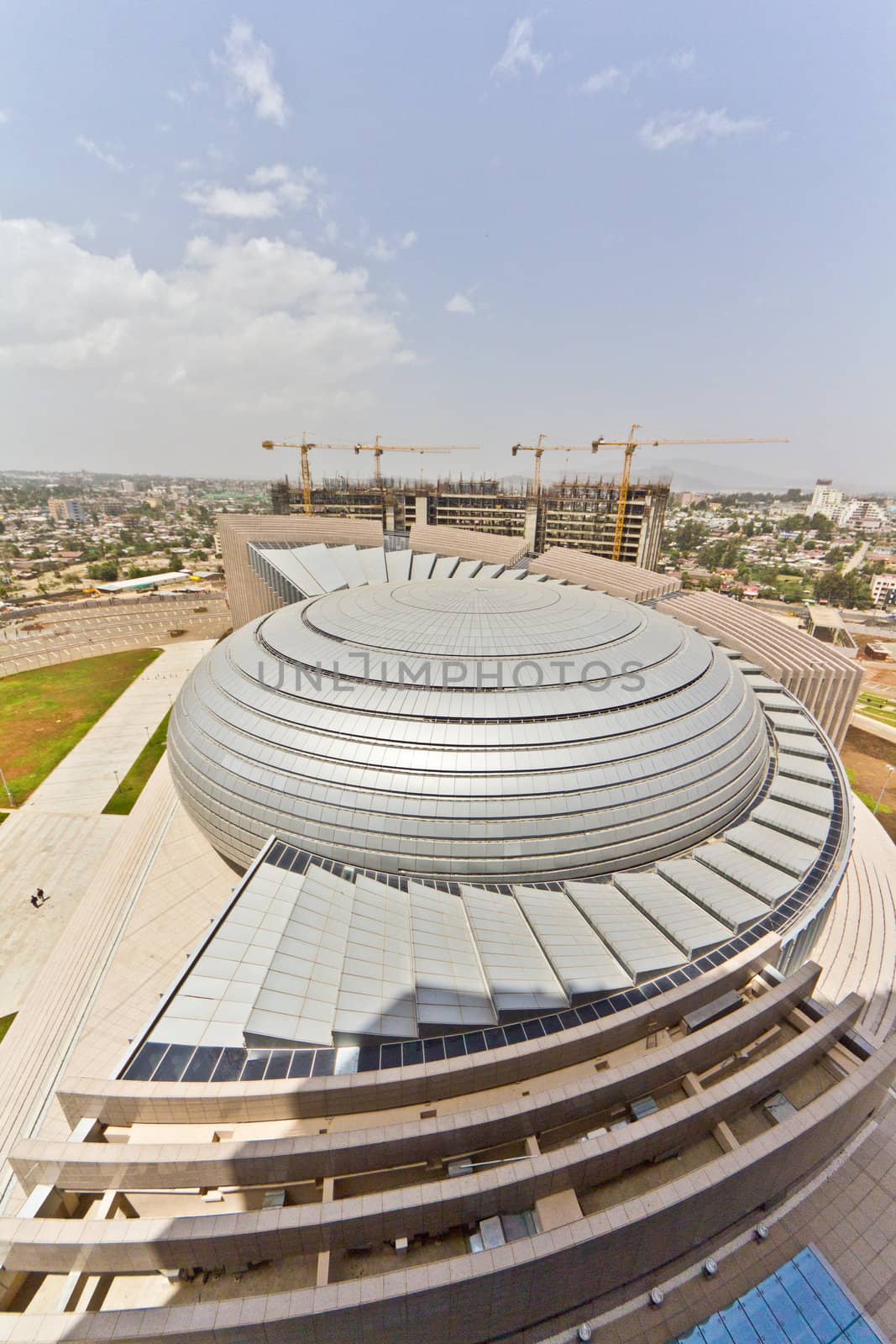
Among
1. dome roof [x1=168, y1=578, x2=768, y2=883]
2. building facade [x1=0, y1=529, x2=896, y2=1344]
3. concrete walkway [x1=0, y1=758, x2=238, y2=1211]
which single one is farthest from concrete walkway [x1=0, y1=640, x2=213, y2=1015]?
dome roof [x1=168, y1=578, x2=768, y2=883]

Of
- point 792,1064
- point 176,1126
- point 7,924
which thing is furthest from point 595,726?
point 7,924

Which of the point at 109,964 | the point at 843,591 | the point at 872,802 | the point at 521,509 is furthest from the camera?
the point at 843,591

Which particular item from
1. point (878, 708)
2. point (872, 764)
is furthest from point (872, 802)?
point (878, 708)

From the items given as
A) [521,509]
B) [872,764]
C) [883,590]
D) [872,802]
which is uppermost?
[521,509]

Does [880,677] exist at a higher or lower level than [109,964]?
lower

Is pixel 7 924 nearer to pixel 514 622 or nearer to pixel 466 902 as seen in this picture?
pixel 466 902

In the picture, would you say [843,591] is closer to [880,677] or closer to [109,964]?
[880,677]

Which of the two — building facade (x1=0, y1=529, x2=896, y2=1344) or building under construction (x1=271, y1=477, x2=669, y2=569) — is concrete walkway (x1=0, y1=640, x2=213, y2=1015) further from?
building under construction (x1=271, y1=477, x2=669, y2=569)
